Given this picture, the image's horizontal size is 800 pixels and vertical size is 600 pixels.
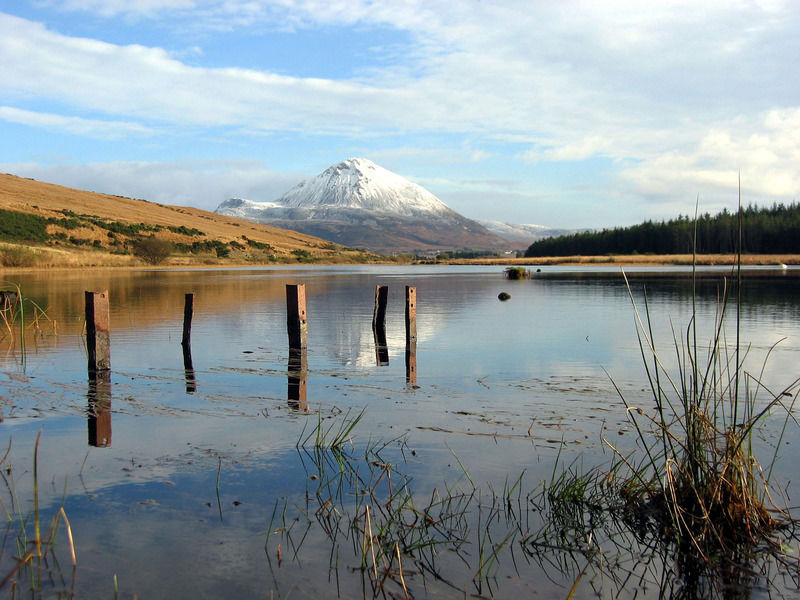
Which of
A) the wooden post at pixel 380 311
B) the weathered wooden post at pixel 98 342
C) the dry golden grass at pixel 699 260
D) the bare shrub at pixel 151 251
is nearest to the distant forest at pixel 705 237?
the dry golden grass at pixel 699 260

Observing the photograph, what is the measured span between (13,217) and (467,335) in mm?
65986

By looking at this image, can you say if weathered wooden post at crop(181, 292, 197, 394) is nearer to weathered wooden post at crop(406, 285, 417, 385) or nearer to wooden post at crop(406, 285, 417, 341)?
weathered wooden post at crop(406, 285, 417, 385)

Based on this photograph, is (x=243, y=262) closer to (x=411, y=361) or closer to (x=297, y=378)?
(x=411, y=361)

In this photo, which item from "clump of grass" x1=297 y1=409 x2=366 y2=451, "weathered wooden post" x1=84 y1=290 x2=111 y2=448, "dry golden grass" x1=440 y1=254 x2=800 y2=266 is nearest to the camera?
"clump of grass" x1=297 y1=409 x2=366 y2=451

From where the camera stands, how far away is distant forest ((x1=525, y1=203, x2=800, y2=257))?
106125mm

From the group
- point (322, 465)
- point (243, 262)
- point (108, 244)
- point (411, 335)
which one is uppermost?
point (108, 244)

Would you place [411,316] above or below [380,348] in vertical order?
above

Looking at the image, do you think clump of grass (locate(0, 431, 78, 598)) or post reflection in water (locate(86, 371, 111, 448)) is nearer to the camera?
clump of grass (locate(0, 431, 78, 598))

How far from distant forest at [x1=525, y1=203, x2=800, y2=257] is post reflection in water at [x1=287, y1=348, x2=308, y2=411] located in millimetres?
88675

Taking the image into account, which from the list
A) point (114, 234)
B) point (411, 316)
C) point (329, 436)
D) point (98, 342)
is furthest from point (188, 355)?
point (114, 234)

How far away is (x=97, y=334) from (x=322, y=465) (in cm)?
703

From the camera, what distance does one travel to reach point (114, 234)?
7744 centimetres

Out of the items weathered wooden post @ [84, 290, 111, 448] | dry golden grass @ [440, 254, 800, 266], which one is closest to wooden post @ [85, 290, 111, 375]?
weathered wooden post @ [84, 290, 111, 448]

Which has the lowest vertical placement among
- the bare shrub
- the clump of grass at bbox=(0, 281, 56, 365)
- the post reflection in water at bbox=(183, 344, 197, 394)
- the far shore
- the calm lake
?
the calm lake
